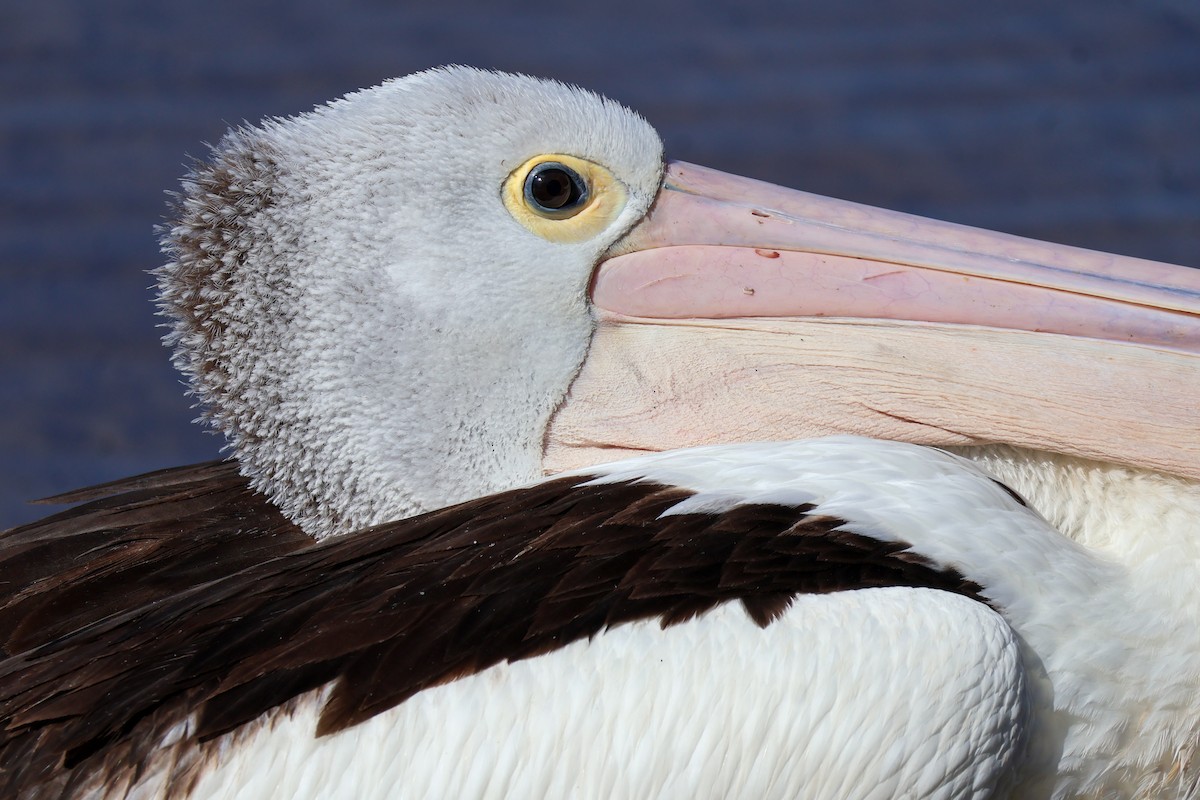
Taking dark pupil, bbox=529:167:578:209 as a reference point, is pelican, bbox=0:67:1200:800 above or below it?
below

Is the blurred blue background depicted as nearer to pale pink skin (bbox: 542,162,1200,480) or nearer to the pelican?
the pelican

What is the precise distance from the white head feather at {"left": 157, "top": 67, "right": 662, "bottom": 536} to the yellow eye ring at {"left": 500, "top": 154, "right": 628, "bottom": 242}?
2 centimetres

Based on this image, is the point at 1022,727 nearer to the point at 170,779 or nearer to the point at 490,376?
the point at 490,376

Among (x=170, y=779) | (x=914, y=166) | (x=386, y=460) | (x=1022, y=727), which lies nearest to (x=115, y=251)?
(x=914, y=166)

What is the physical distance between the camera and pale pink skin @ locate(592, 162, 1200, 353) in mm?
2271

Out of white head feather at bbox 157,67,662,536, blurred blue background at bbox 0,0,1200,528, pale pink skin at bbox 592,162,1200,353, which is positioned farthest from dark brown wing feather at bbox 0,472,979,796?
blurred blue background at bbox 0,0,1200,528

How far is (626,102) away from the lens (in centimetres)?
493

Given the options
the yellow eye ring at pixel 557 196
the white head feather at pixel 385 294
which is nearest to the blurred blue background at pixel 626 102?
the white head feather at pixel 385 294

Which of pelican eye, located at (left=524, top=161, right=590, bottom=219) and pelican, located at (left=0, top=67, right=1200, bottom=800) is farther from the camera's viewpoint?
pelican eye, located at (left=524, top=161, right=590, bottom=219)

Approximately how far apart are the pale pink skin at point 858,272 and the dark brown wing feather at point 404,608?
13.5 inches

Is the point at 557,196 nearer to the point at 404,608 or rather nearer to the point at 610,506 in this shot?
the point at 610,506

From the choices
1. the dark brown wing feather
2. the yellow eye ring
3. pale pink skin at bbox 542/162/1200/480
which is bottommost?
the dark brown wing feather

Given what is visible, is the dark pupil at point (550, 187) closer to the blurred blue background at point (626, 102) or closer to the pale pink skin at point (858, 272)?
the pale pink skin at point (858, 272)

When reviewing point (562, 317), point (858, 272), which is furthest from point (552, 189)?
point (858, 272)
